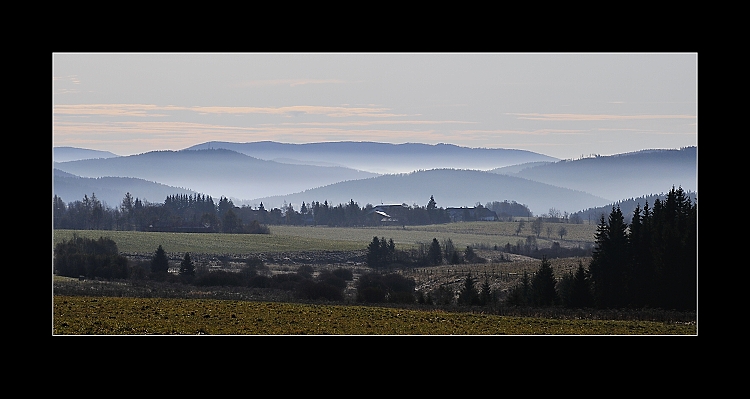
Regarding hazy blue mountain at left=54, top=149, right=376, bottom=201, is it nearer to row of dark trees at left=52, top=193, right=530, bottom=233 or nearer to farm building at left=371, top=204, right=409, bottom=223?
row of dark trees at left=52, top=193, right=530, bottom=233

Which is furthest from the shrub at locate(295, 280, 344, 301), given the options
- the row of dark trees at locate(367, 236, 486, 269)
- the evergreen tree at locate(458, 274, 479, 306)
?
the row of dark trees at locate(367, 236, 486, 269)

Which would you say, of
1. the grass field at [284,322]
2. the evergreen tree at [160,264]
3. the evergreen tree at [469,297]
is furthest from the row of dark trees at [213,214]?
the grass field at [284,322]

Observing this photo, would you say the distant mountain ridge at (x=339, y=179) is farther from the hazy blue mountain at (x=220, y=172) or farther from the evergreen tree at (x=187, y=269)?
the evergreen tree at (x=187, y=269)

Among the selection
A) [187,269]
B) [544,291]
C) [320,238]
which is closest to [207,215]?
[320,238]

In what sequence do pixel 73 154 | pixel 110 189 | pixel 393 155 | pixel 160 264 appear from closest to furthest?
1. pixel 160 264
2. pixel 393 155
3. pixel 73 154
4. pixel 110 189

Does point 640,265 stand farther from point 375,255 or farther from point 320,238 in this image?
point 320,238
